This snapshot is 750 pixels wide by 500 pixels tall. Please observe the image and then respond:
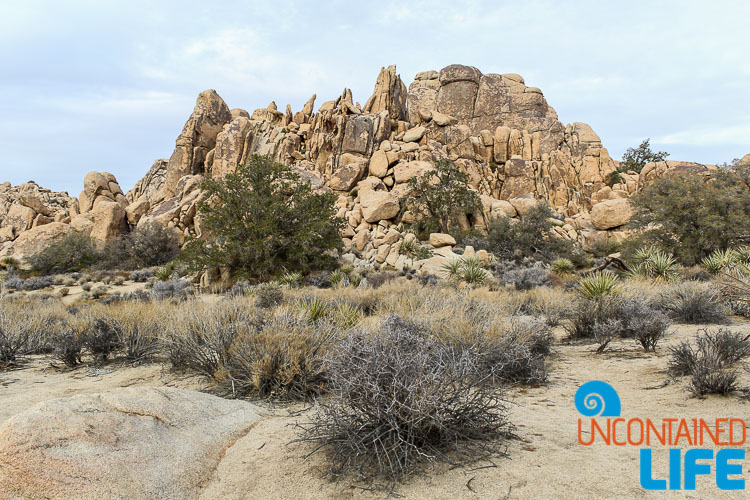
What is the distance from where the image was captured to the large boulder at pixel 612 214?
127ft

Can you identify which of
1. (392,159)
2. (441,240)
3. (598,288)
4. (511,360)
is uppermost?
(392,159)

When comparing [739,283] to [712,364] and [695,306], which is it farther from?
[695,306]

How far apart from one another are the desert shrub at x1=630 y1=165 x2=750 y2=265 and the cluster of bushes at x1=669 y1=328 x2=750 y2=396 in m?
19.4

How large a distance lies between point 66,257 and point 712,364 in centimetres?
4295

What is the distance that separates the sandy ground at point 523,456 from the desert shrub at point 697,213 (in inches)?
791

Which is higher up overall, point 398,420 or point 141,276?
point 398,420

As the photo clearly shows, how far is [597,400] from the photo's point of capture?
4.98 meters

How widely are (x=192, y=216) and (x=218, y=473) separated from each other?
42.2m

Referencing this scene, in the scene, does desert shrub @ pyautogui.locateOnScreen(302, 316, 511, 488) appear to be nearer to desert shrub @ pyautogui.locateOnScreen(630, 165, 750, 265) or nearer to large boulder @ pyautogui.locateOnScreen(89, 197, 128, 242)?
desert shrub @ pyautogui.locateOnScreen(630, 165, 750, 265)

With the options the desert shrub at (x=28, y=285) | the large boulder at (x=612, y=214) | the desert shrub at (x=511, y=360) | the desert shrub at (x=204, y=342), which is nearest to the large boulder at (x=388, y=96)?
the large boulder at (x=612, y=214)

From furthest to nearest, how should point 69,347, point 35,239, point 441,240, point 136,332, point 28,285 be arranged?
point 35,239 < point 441,240 < point 28,285 < point 136,332 < point 69,347

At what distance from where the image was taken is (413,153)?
46.1 meters

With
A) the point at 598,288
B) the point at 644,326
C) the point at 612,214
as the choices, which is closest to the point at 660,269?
the point at 598,288

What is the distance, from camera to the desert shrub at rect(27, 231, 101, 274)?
117ft
